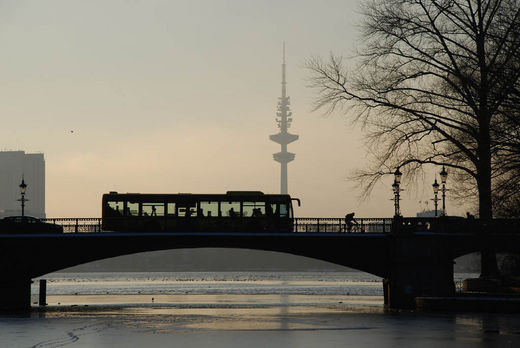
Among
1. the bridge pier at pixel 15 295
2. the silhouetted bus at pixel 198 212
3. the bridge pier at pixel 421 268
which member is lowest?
the bridge pier at pixel 15 295

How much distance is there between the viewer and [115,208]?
228 feet

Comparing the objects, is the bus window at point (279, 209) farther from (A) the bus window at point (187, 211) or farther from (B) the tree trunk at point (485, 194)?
(B) the tree trunk at point (485, 194)

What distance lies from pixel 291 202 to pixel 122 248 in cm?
1228

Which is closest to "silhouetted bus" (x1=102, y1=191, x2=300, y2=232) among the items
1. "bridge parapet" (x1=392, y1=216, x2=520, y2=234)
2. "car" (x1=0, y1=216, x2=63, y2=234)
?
"car" (x1=0, y1=216, x2=63, y2=234)

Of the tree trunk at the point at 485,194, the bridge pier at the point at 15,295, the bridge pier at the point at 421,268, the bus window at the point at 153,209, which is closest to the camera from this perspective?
the tree trunk at the point at 485,194

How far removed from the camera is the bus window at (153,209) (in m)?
69.5

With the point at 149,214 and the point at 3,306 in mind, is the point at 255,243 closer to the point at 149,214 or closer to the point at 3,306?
the point at 149,214

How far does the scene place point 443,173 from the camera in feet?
208

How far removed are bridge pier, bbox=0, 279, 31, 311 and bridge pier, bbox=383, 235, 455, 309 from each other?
88.9ft

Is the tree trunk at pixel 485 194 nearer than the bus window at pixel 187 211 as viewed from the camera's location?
Yes

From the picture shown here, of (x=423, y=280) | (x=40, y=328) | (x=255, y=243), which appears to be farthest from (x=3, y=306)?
(x=423, y=280)

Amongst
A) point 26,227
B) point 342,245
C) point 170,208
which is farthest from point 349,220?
point 26,227

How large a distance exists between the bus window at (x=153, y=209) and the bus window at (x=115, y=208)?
1609 mm

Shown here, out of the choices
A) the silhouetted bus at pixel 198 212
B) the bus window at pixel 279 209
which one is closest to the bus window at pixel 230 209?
the silhouetted bus at pixel 198 212
